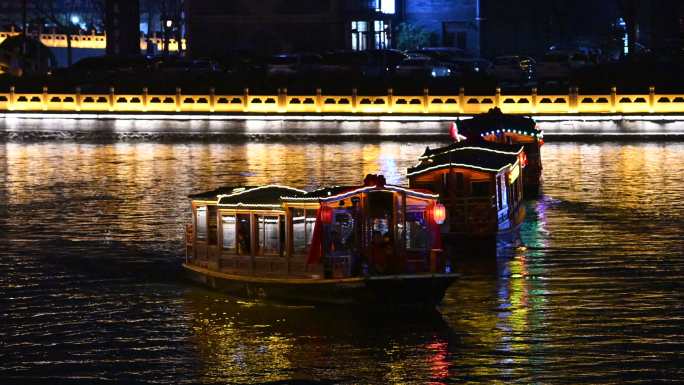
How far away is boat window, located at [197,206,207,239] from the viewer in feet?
88.4

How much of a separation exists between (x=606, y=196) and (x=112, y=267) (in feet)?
49.4

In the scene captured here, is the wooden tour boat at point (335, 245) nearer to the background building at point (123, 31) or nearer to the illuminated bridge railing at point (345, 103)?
the illuminated bridge railing at point (345, 103)

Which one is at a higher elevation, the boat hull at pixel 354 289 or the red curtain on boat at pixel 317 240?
the red curtain on boat at pixel 317 240

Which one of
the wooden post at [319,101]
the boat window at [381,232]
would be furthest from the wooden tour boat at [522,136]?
the wooden post at [319,101]

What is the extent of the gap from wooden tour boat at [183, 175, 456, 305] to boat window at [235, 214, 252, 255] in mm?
16

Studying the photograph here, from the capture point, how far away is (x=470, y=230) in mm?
31031

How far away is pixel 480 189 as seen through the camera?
31.4 meters

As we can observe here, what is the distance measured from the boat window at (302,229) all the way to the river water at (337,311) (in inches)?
37.6

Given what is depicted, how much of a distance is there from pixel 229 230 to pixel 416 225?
3.04m

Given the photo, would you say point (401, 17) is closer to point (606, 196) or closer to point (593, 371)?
point (606, 196)

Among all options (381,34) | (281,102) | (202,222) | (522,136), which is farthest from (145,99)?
(202,222)

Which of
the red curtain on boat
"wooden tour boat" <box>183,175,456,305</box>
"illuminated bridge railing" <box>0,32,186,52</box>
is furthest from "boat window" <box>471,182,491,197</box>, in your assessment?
"illuminated bridge railing" <box>0,32,186,52</box>

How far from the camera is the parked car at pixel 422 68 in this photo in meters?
71.7

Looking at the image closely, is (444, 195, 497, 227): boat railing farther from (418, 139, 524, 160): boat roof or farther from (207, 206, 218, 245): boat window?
(207, 206, 218, 245): boat window
